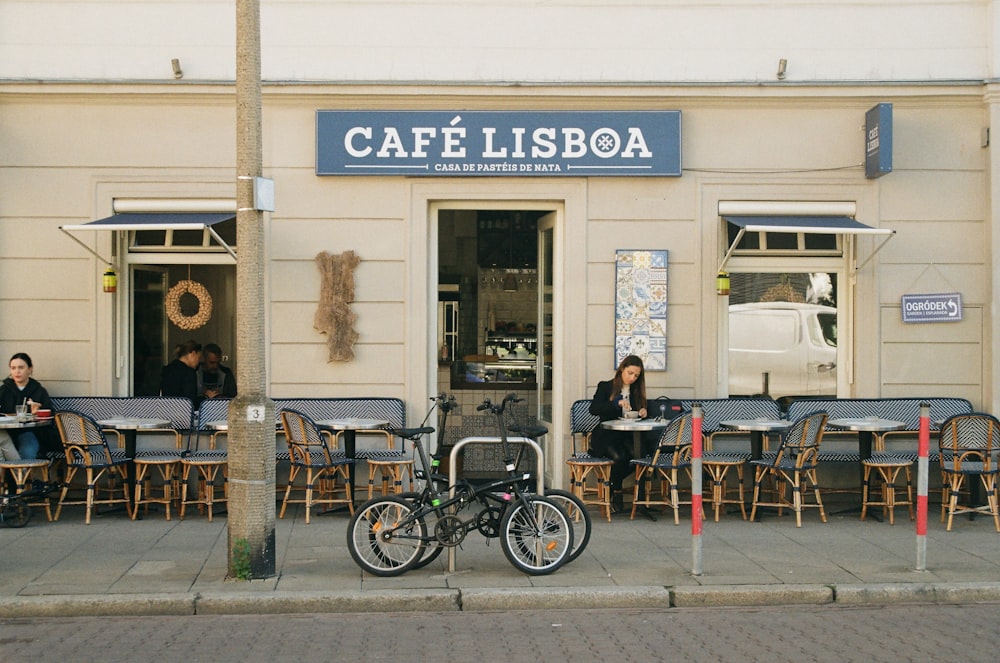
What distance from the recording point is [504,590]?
25.6 feet

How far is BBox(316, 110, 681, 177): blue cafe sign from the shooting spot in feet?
38.2

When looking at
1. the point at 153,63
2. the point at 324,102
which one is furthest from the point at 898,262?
the point at 153,63

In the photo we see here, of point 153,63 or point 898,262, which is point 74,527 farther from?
point 898,262

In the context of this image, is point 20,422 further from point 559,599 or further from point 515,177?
point 559,599

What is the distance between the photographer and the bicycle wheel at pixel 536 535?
821cm

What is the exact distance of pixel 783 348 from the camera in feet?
40.4

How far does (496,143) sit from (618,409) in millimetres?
3065

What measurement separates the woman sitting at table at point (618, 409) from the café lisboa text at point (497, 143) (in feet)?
7.43

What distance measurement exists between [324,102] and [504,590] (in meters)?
6.02

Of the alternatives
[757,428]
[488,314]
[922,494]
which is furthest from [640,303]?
[922,494]

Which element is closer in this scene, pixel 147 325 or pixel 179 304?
pixel 179 304

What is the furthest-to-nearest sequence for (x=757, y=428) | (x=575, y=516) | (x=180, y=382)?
(x=180, y=382)
(x=757, y=428)
(x=575, y=516)

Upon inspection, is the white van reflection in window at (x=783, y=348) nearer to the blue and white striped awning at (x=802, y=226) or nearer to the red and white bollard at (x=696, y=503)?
the blue and white striped awning at (x=802, y=226)

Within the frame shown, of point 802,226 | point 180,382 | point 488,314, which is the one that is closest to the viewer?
point 802,226
